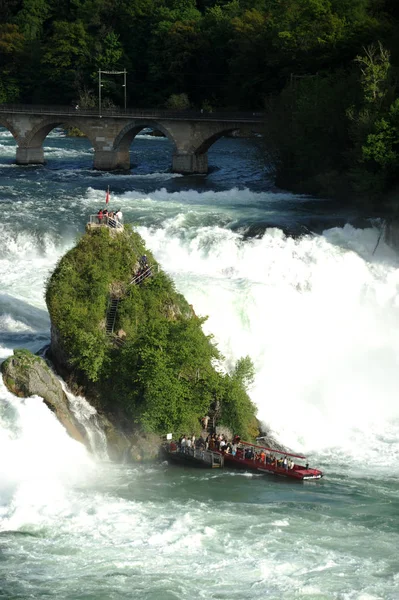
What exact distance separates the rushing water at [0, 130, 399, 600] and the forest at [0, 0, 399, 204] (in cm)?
351

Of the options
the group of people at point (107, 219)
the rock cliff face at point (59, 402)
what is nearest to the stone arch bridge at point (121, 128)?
the group of people at point (107, 219)

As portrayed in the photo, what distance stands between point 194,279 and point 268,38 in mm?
57220

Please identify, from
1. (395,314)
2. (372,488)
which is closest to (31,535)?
(372,488)

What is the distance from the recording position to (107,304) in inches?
1909

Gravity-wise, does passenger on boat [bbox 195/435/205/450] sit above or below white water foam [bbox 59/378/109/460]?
below

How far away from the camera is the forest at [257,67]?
76656 mm

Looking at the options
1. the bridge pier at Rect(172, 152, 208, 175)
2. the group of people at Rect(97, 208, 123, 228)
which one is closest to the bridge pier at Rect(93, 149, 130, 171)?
the bridge pier at Rect(172, 152, 208, 175)

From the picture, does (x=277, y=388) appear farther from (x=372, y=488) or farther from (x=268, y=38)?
(x=268, y=38)

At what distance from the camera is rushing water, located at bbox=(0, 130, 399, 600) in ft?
119

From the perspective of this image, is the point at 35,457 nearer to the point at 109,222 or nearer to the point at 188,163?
the point at 109,222

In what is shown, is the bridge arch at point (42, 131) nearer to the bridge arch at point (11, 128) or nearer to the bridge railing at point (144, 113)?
the bridge railing at point (144, 113)

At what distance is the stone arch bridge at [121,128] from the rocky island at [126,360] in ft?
163

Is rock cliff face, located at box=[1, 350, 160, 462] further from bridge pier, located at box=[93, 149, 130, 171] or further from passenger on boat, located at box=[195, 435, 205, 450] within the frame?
bridge pier, located at box=[93, 149, 130, 171]

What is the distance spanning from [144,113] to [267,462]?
6179cm
